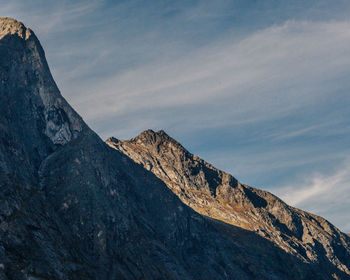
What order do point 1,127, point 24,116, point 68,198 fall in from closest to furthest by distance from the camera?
point 1,127, point 68,198, point 24,116

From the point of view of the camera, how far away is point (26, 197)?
143 m

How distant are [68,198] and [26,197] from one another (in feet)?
72.4

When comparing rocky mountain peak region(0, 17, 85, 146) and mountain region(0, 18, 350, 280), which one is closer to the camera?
mountain region(0, 18, 350, 280)

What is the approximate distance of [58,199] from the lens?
16312 cm

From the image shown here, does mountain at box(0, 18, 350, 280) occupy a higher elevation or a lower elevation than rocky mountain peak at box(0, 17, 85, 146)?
lower

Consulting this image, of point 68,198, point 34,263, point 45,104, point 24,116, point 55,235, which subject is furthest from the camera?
point 45,104

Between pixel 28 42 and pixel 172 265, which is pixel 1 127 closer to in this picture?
Result: pixel 28 42

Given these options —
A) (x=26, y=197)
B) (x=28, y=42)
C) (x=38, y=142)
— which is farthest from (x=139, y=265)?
(x=28, y=42)

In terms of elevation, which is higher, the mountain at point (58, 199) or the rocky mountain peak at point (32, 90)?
the rocky mountain peak at point (32, 90)

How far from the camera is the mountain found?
430ft

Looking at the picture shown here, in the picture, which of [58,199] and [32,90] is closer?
[58,199]

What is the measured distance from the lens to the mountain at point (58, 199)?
430 feet

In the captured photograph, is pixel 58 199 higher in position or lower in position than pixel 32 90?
lower

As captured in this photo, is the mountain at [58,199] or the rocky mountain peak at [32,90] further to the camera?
the rocky mountain peak at [32,90]
